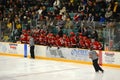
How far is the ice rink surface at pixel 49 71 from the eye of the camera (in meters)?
13.2

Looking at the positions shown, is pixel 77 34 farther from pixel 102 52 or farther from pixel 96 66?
pixel 96 66

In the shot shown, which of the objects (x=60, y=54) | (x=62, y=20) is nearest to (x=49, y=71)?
(x=60, y=54)

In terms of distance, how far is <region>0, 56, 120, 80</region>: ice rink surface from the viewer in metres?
13.2

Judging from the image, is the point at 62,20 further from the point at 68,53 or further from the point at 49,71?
the point at 49,71

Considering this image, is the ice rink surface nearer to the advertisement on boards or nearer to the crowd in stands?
the advertisement on boards

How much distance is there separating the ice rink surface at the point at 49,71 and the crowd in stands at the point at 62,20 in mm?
1376

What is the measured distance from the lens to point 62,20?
734 inches

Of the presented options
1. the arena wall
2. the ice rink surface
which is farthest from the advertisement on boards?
the ice rink surface

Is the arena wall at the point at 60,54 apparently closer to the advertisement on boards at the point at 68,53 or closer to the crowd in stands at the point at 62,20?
the advertisement on boards at the point at 68,53

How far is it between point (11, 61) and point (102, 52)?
486 centimetres

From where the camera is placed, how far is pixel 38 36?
1966cm

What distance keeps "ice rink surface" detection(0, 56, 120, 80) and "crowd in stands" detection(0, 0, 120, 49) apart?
4.51ft

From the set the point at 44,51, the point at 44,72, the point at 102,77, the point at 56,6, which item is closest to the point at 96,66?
the point at 102,77

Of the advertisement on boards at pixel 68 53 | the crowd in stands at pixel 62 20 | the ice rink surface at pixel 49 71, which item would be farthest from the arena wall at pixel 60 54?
the ice rink surface at pixel 49 71
